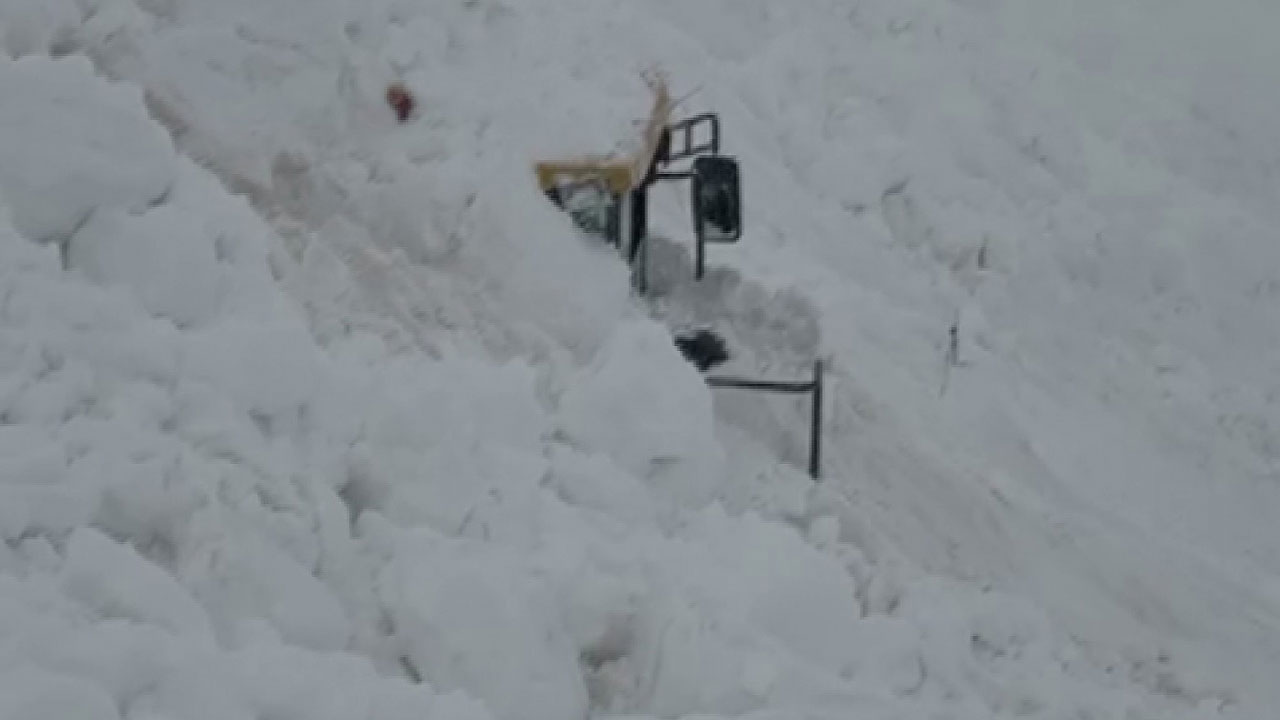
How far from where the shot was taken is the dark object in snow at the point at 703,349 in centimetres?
984

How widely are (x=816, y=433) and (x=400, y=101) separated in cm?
288

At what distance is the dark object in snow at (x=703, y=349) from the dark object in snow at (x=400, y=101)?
1.91 metres

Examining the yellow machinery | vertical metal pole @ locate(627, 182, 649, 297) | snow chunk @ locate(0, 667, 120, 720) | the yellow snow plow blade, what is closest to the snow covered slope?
snow chunk @ locate(0, 667, 120, 720)

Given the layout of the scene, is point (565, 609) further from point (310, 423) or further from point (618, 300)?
point (618, 300)

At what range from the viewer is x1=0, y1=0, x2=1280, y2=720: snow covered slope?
5.30m

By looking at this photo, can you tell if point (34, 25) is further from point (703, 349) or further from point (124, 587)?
point (703, 349)

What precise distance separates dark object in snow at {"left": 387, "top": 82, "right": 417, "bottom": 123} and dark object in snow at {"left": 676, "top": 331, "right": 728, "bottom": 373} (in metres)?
1.91

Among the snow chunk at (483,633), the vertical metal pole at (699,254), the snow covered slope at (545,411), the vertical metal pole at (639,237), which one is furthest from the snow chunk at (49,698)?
the vertical metal pole at (699,254)

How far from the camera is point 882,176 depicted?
53.8 feet

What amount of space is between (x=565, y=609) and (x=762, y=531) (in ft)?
4.74

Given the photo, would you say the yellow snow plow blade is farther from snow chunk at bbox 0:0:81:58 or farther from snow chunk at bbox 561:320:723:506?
snow chunk at bbox 0:0:81:58

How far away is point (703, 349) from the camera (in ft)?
32.7

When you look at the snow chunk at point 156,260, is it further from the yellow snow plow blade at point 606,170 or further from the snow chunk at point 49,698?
the yellow snow plow blade at point 606,170

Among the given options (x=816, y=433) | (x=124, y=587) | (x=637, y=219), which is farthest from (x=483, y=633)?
(x=637, y=219)
